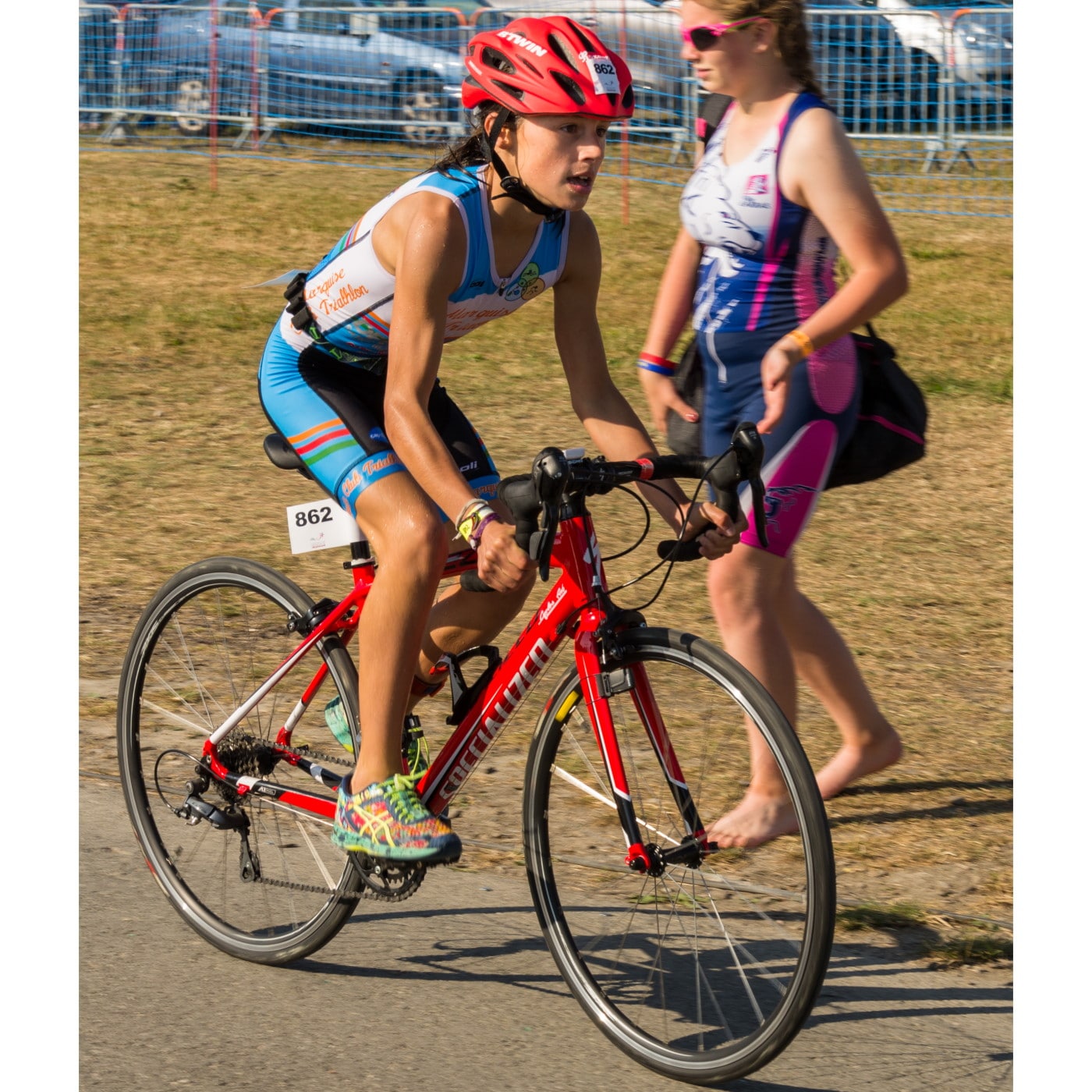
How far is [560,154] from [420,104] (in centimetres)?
1436

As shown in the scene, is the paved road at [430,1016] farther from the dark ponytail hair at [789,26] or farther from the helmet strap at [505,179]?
the dark ponytail hair at [789,26]

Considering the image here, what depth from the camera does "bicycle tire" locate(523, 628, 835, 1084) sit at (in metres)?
3.21

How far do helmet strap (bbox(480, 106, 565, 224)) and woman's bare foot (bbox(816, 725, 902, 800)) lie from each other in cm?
207

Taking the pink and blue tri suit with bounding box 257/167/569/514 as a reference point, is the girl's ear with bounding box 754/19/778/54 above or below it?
above

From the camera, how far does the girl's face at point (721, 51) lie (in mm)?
Result: 4125

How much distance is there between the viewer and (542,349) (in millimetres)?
11359

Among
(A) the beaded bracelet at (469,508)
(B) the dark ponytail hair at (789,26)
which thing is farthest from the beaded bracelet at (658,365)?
(A) the beaded bracelet at (469,508)

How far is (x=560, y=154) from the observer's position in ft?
11.2

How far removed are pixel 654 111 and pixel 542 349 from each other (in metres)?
5.99

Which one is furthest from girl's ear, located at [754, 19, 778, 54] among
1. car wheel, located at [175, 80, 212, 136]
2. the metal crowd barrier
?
car wheel, located at [175, 80, 212, 136]

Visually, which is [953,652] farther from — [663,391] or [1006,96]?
[1006,96]

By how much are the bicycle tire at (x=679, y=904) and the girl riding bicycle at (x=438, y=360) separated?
278mm

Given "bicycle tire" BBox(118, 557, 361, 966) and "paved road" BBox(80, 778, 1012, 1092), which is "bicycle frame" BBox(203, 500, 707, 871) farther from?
"paved road" BBox(80, 778, 1012, 1092)

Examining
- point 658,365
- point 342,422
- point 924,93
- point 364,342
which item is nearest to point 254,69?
point 924,93
